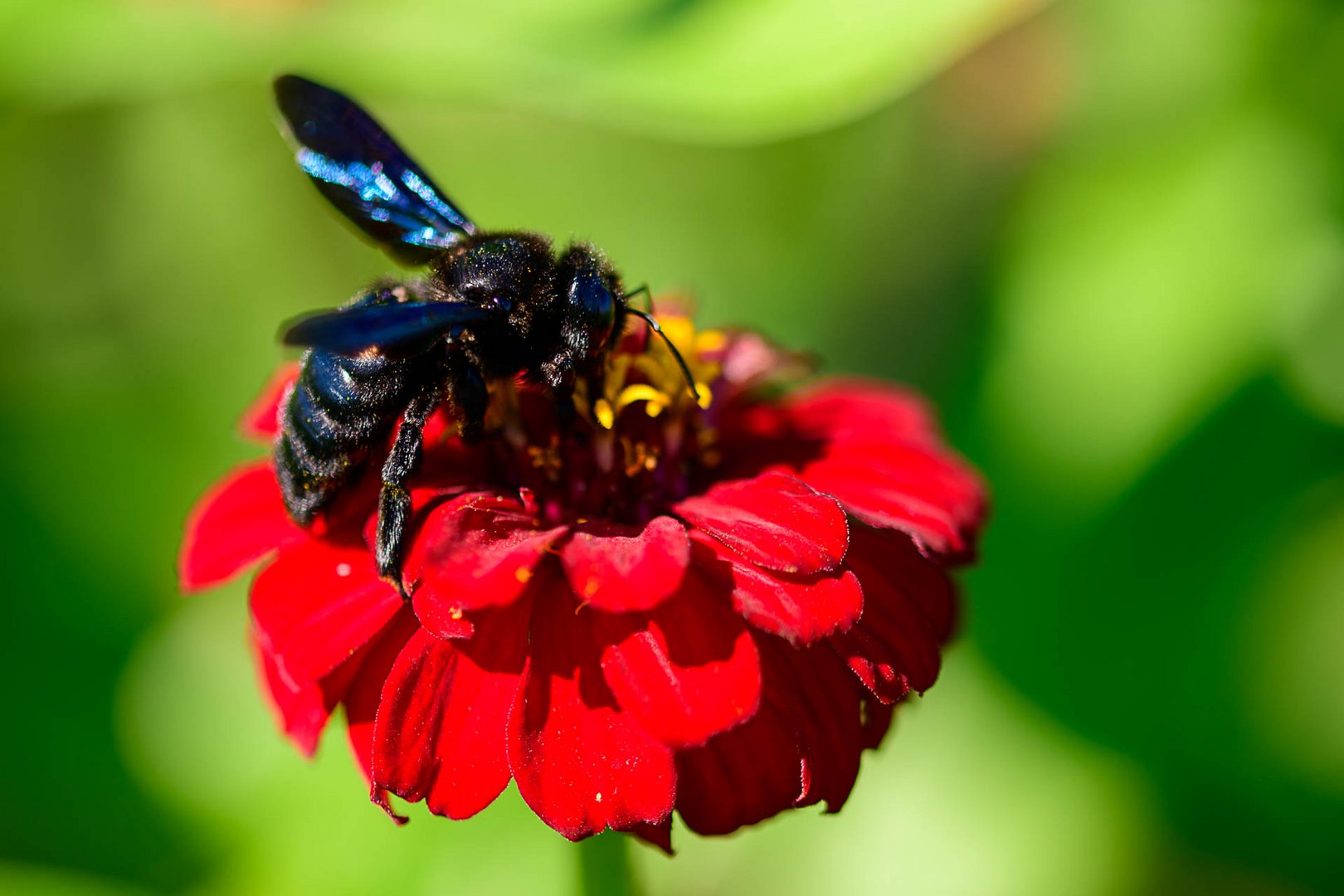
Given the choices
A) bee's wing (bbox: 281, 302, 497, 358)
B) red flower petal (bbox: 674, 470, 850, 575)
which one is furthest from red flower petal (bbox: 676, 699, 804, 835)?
bee's wing (bbox: 281, 302, 497, 358)

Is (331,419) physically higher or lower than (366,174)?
lower

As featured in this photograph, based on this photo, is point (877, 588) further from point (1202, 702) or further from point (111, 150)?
point (111, 150)

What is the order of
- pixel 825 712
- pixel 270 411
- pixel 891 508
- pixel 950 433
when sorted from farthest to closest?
pixel 950 433 < pixel 270 411 < pixel 891 508 < pixel 825 712

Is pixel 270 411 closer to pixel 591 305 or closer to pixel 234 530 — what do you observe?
pixel 234 530

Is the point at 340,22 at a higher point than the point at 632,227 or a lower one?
higher

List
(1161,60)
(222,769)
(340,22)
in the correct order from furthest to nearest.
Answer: (1161,60) → (222,769) → (340,22)

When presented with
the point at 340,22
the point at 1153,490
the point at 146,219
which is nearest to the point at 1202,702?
the point at 1153,490

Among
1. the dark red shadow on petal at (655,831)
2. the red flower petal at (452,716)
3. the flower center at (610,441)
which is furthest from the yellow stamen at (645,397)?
the dark red shadow on petal at (655,831)

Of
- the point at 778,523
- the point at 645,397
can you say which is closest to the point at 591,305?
the point at 645,397

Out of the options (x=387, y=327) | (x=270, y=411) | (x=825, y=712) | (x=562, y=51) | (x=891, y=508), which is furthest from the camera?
(x=562, y=51)
